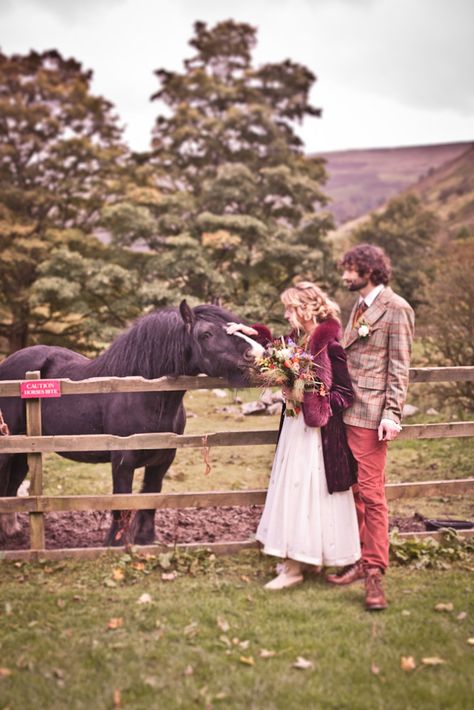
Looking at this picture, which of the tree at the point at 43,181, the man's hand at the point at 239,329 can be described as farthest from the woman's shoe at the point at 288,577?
the tree at the point at 43,181

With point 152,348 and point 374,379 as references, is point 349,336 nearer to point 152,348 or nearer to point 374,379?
point 374,379

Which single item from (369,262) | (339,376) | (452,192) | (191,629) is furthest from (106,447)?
(452,192)

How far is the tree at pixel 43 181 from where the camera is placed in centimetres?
1942

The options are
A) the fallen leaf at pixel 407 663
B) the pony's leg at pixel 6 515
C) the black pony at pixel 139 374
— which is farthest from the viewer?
the pony's leg at pixel 6 515

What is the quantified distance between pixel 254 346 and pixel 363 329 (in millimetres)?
904

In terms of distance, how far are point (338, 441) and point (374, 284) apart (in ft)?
3.76

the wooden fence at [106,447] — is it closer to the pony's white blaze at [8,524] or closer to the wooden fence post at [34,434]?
the wooden fence post at [34,434]

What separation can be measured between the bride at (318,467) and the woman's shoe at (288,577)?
0.05 feet

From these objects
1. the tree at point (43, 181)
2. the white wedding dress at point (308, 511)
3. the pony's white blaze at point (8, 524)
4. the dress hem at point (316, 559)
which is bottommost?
the pony's white blaze at point (8, 524)

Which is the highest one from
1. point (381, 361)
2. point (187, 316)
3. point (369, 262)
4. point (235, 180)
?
point (235, 180)

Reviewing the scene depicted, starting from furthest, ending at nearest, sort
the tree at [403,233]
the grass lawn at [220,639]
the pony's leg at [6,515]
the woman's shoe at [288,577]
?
the tree at [403,233], the pony's leg at [6,515], the woman's shoe at [288,577], the grass lawn at [220,639]

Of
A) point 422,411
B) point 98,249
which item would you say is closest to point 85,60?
point 98,249

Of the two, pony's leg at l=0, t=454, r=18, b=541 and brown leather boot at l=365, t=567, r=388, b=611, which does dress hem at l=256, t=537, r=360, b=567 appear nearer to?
brown leather boot at l=365, t=567, r=388, b=611

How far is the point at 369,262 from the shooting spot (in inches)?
166
